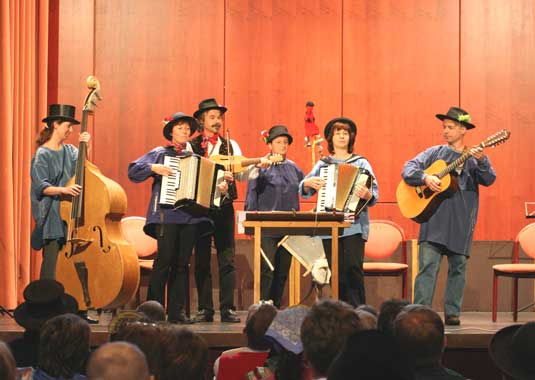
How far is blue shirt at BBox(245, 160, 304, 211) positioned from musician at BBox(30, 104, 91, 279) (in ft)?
5.06

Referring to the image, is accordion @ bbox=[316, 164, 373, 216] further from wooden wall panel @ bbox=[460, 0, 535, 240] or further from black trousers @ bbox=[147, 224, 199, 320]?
wooden wall panel @ bbox=[460, 0, 535, 240]

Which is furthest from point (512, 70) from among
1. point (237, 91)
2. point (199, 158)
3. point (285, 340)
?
point (285, 340)

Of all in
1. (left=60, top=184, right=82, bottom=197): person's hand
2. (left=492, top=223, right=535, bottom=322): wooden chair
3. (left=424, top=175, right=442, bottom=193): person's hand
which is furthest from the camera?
(left=492, top=223, right=535, bottom=322): wooden chair

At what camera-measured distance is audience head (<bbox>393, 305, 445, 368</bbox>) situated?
3.37 metres

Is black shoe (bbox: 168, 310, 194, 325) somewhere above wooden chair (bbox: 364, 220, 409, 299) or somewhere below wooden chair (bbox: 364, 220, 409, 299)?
below

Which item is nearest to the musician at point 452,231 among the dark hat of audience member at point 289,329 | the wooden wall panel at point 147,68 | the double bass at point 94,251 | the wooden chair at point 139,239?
the double bass at point 94,251

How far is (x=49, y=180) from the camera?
22.4 feet

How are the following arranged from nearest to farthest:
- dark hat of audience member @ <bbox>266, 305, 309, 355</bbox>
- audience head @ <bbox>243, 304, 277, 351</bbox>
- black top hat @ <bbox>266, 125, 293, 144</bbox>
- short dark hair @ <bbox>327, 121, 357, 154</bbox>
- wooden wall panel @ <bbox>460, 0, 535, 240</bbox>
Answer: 1. dark hat of audience member @ <bbox>266, 305, 309, 355</bbox>
2. audience head @ <bbox>243, 304, 277, 351</bbox>
3. short dark hair @ <bbox>327, 121, 357, 154</bbox>
4. black top hat @ <bbox>266, 125, 293, 144</bbox>
5. wooden wall panel @ <bbox>460, 0, 535, 240</bbox>

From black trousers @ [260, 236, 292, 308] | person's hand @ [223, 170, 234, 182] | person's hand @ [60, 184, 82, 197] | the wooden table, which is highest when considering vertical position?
person's hand @ [223, 170, 234, 182]

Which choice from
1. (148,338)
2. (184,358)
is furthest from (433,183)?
(184,358)

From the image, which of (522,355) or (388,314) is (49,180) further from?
(522,355)

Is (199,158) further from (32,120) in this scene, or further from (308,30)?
(308,30)

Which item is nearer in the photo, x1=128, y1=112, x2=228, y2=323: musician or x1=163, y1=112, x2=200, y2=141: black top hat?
x1=128, y1=112, x2=228, y2=323: musician

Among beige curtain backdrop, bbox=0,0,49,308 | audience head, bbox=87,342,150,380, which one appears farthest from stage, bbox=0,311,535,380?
audience head, bbox=87,342,150,380
